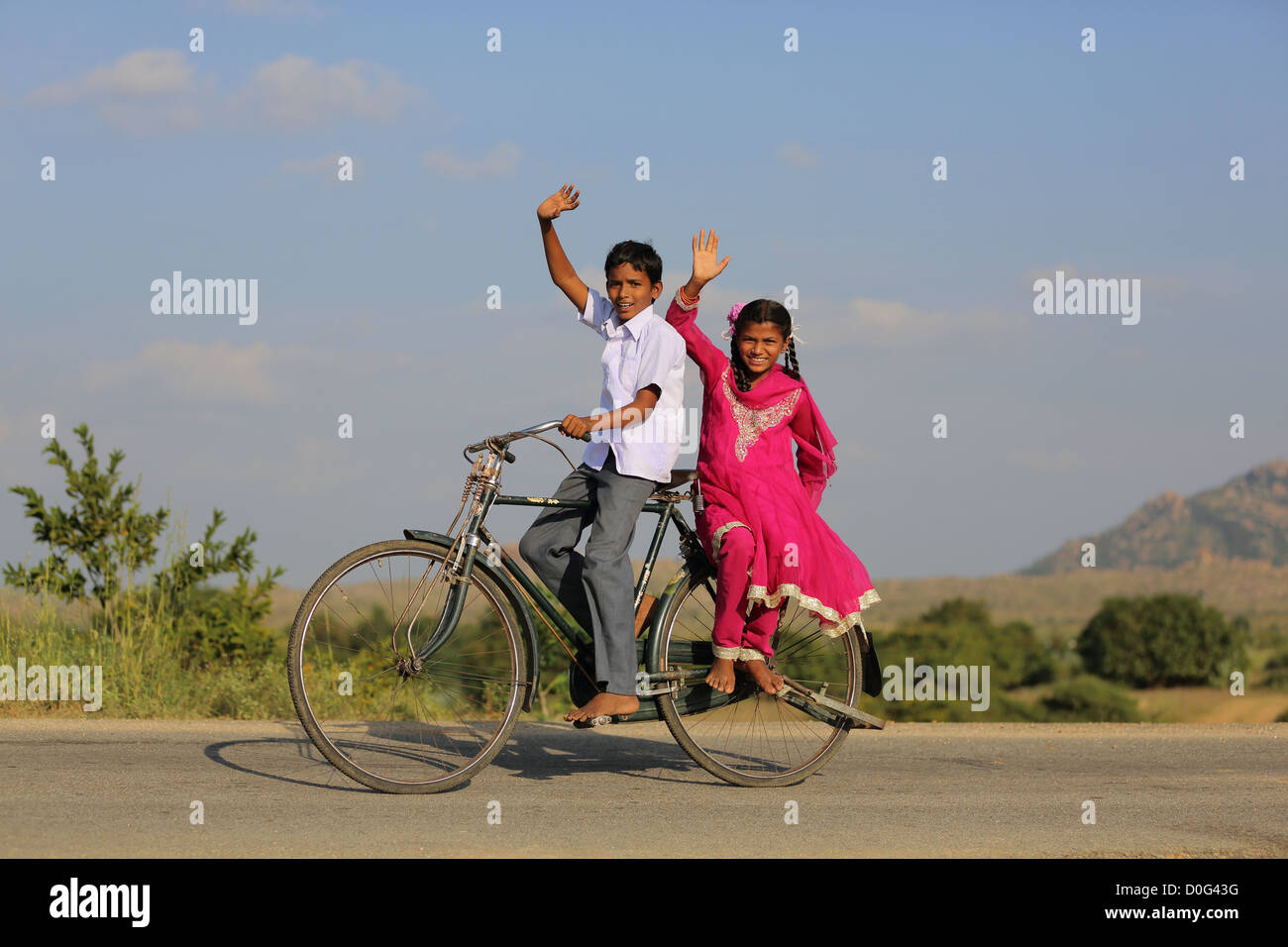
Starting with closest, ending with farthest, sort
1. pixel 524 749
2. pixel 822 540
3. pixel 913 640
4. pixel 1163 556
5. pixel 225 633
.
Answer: pixel 822 540 → pixel 524 749 → pixel 225 633 → pixel 913 640 → pixel 1163 556

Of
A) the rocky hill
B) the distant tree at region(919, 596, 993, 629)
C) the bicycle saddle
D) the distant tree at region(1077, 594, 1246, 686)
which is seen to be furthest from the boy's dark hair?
the rocky hill

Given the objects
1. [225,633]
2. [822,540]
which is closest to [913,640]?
[225,633]

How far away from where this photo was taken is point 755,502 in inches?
261

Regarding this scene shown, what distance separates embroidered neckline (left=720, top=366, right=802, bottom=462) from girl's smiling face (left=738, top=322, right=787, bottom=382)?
0.14 metres

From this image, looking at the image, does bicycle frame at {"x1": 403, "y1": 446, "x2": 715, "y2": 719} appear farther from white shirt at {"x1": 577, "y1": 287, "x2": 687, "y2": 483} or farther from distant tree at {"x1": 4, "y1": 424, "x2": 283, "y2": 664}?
distant tree at {"x1": 4, "y1": 424, "x2": 283, "y2": 664}

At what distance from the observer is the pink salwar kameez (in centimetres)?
656

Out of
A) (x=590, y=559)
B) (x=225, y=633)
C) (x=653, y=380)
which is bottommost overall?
(x=225, y=633)

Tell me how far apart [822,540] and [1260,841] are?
234 cm

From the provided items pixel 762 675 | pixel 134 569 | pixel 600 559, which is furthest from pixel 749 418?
pixel 134 569

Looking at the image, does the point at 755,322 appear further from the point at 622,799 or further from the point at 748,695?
the point at 622,799

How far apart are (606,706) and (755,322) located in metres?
2.01

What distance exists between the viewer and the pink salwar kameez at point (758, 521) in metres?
6.56
